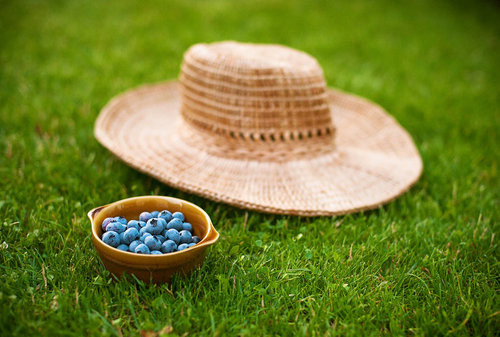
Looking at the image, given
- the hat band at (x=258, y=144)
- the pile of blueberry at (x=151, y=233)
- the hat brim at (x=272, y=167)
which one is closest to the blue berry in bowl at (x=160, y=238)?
the pile of blueberry at (x=151, y=233)

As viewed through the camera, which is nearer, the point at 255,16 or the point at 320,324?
the point at 320,324

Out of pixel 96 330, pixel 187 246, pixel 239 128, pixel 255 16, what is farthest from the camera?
pixel 255 16

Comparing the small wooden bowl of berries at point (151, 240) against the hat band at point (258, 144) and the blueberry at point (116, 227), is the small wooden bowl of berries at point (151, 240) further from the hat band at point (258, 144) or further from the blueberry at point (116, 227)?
the hat band at point (258, 144)

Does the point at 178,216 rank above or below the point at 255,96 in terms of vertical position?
below

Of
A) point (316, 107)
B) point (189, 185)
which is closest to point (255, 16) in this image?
point (316, 107)

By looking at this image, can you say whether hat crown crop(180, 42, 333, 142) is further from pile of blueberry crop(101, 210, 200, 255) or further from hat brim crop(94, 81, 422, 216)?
pile of blueberry crop(101, 210, 200, 255)

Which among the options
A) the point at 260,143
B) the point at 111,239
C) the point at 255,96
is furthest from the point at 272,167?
the point at 111,239

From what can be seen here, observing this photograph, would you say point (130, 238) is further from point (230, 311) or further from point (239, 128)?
point (239, 128)

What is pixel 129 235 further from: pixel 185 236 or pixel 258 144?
pixel 258 144
